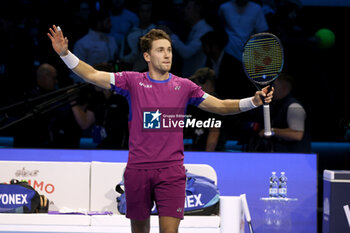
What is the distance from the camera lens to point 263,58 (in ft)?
15.2

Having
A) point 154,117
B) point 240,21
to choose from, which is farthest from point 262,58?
point 240,21

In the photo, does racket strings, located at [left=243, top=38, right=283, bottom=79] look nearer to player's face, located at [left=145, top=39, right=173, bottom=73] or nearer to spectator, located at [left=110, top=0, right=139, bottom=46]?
player's face, located at [left=145, top=39, right=173, bottom=73]

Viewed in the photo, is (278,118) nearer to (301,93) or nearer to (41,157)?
(301,93)

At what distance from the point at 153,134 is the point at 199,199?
4.92 ft

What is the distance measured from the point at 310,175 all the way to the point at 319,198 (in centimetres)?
54

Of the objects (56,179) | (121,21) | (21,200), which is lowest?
(21,200)

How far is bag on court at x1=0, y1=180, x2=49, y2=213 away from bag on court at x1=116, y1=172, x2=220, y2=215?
0.67 metres

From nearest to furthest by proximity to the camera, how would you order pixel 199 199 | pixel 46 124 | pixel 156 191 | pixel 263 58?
pixel 156 191, pixel 263 58, pixel 199 199, pixel 46 124

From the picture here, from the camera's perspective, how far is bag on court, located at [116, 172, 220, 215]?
518cm

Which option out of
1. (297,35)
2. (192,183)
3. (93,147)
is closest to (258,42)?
(192,183)

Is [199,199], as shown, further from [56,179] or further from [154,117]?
[154,117]

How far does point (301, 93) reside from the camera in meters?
6.29

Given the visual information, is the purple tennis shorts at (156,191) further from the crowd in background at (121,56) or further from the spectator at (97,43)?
the spectator at (97,43)

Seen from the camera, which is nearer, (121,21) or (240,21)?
(121,21)
